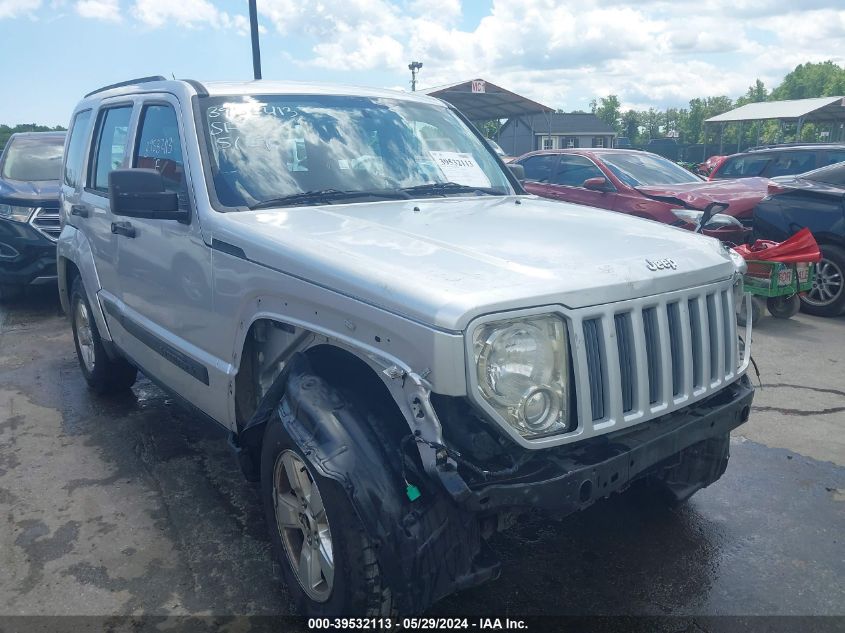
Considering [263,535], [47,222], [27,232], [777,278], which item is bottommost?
[263,535]

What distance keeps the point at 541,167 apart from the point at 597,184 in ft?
5.90

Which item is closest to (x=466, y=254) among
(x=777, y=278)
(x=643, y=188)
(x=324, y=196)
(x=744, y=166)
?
(x=324, y=196)

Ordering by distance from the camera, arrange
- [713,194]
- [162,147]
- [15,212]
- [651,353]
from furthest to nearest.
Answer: [713,194], [15,212], [162,147], [651,353]

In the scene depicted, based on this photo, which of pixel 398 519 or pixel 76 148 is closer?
pixel 398 519

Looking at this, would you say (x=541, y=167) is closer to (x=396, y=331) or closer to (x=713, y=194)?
(x=713, y=194)

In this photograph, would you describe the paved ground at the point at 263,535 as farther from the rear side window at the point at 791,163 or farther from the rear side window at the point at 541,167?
the rear side window at the point at 791,163

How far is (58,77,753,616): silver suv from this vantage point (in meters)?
2.18

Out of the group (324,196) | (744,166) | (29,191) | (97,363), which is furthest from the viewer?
(744,166)

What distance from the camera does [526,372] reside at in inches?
87.0

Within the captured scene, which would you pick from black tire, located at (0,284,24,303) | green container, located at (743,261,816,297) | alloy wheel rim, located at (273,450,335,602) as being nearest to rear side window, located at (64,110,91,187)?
alloy wheel rim, located at (273,450,335,602)

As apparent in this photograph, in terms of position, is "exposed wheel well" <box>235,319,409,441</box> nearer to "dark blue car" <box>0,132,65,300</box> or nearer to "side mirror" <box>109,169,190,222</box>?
"side mirror" <box>109,169,190,222</box>

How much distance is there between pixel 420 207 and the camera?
11.0ft

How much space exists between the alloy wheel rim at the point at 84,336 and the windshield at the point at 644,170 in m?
6.89

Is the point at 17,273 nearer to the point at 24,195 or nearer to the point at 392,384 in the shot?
the point at 24,195
